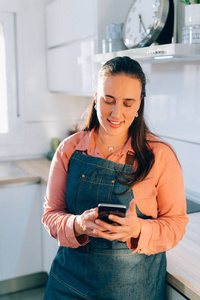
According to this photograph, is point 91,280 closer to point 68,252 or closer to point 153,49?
point 68,252

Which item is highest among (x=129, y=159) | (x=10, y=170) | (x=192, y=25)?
(x=192, y=25)

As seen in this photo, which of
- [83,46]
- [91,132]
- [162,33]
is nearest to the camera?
[91,132]

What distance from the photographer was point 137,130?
1.28 metres

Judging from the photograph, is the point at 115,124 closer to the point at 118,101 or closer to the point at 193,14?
the point at 118,101

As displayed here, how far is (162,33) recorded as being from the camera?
1.74m

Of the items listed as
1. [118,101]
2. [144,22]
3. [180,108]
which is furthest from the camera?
[180,108]

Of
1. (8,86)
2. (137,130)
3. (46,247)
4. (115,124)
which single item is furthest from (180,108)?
(8,86)

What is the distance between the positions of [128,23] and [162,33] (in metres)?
0.20

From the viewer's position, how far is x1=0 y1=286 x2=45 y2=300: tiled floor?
8.44 feet

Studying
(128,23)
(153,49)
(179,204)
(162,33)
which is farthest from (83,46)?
(179,204)

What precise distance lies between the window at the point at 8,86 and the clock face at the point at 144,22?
1.33 metres

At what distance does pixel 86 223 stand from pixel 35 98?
2.05 metres

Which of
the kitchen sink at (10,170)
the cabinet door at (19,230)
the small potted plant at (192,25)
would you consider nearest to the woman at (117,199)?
the small potted plant at (192,25)

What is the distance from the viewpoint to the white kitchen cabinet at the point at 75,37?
2156mm
